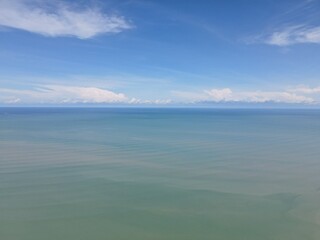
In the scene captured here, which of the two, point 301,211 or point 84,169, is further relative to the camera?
point 84,169

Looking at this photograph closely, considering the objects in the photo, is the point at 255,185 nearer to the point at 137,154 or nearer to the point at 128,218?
the point at 128,218

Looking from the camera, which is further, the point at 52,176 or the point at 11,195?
the point at 52,176

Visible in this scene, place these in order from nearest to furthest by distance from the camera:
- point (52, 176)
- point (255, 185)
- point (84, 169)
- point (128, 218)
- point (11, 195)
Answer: point (128, 218), point (11, 195), point (255, 185), point (52, 176), point (84, 169)

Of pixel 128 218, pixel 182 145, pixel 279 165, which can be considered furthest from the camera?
pixel 182 145

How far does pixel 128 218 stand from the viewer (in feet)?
37.4

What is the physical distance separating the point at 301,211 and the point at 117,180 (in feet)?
30.0

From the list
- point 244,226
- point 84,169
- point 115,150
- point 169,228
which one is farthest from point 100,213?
point 115,150

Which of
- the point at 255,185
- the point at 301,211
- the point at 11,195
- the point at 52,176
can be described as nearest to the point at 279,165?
the point at 255,185

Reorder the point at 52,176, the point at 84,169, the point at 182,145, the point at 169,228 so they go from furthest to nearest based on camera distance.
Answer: the point at 182,145 → the point at 84,169 → the point at 52,176 → the point at 169,228

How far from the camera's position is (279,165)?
20.0 meters

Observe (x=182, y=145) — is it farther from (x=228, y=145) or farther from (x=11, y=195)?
(x=11, y=195)

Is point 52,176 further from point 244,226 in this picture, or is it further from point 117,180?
point 244,226

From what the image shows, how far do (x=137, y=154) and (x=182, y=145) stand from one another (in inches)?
248

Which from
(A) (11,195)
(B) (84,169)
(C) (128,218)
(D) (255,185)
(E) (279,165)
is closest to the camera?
(C) (128,218)
